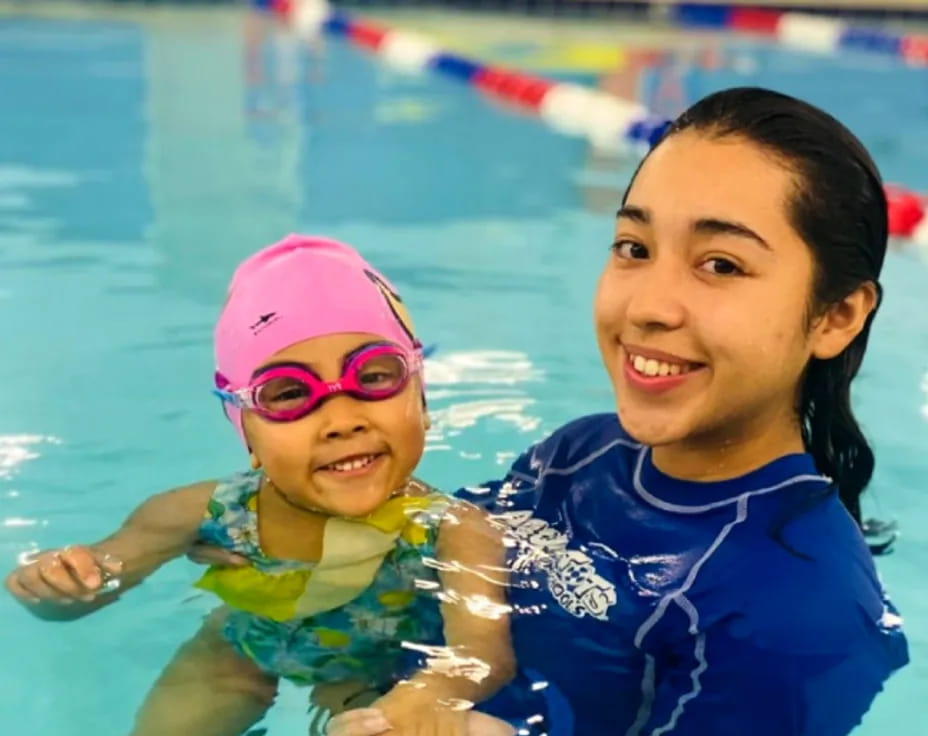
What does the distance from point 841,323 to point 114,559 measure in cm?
133

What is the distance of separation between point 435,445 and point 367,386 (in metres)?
1.29

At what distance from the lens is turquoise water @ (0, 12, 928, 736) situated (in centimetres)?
273

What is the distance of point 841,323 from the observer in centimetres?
194

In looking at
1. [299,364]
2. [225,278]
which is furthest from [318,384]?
[225,278]

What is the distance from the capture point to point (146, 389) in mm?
3926

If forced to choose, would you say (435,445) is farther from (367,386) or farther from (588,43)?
(588,43)

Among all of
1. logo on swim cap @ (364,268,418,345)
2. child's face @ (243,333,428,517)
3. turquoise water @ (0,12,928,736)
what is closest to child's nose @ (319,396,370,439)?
child's face @ (243,333,428,517)

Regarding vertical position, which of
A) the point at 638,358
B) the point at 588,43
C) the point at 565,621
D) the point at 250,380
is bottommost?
the point at 588,43

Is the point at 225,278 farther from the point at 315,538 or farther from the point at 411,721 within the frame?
the point at 411,721

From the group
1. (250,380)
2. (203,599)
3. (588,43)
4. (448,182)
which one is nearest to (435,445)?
(203,599)

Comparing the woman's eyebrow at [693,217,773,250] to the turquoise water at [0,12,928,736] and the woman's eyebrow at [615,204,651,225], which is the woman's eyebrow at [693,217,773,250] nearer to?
the woman's eyebrow at [615,204,651,225]

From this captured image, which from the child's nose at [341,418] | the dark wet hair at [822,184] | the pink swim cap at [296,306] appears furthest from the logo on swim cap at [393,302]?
the dark wet hair at [822,184]

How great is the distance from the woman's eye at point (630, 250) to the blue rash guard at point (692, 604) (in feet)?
1.13

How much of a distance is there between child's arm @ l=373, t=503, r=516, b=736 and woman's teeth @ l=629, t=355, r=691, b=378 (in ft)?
1.73
